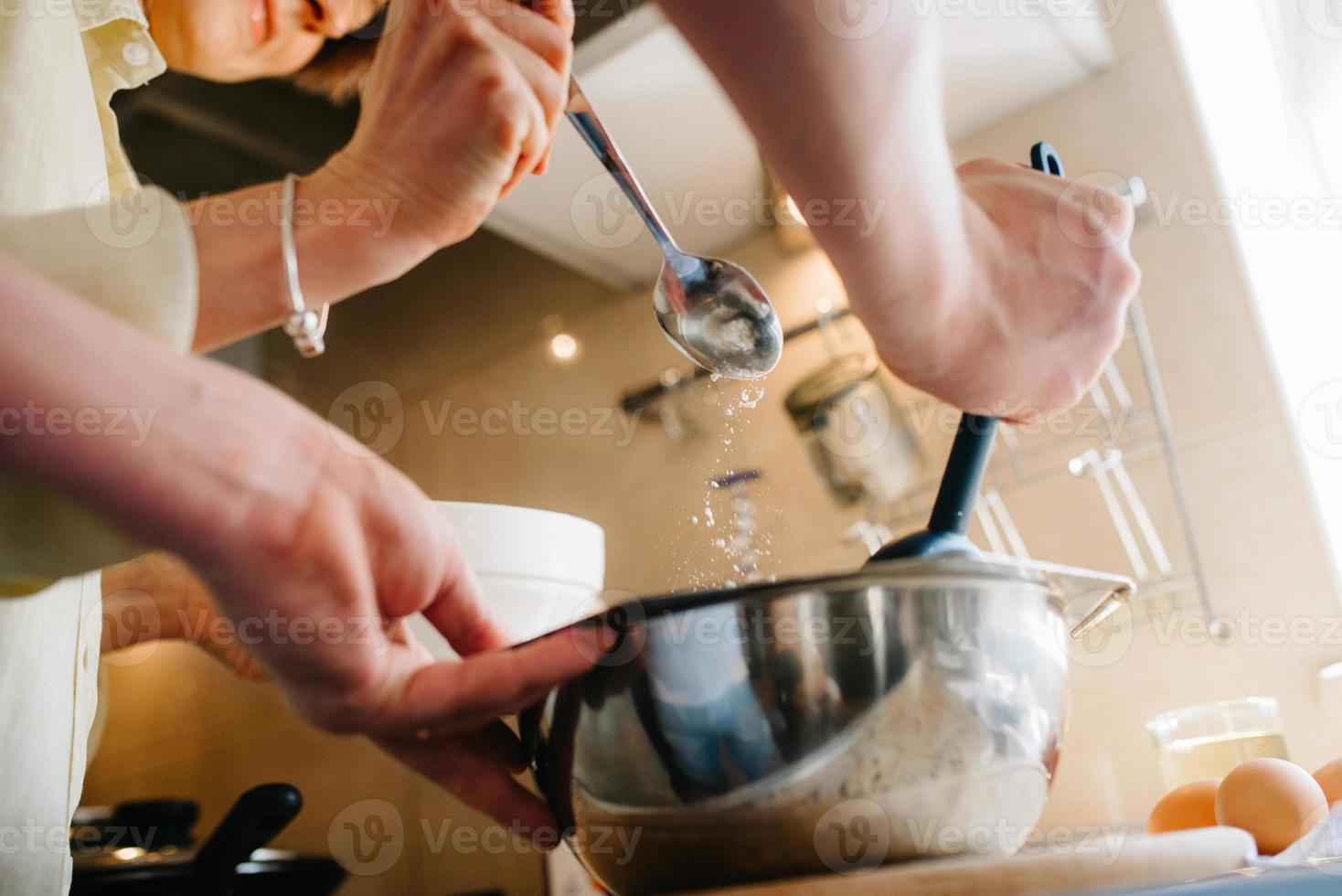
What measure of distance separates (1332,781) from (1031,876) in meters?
0.31

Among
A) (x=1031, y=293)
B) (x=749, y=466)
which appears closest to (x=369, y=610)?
(x=1031, y=293)

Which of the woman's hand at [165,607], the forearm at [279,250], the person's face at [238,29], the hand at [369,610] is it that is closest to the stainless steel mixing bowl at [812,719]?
the hand at [369,610]

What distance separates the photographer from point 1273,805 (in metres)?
0.40

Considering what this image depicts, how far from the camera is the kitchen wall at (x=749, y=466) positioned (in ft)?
2.72

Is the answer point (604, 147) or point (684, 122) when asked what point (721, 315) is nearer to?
point (604, 147)

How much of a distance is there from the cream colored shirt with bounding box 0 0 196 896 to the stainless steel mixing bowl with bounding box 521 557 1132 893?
0.48 ft

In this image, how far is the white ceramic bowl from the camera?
0.52 m

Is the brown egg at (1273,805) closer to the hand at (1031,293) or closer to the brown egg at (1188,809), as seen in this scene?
the brown egg at (1188,809)

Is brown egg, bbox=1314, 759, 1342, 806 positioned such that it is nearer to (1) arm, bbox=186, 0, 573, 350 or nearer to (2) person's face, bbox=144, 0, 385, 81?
(1) arm, bbox=186, 0, 573, 350

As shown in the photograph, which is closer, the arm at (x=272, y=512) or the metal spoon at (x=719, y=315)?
the arm at (x=272, y=512)

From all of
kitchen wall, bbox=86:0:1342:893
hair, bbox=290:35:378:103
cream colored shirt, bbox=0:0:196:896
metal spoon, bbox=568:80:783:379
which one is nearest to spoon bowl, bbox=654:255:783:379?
metal spoon, bbox=568:80:783:379

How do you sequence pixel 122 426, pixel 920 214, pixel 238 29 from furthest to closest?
pixel 238 29
pixel 920 214
pixel 122 426

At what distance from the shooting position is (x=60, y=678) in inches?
17.3

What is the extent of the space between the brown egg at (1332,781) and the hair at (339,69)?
82cm
